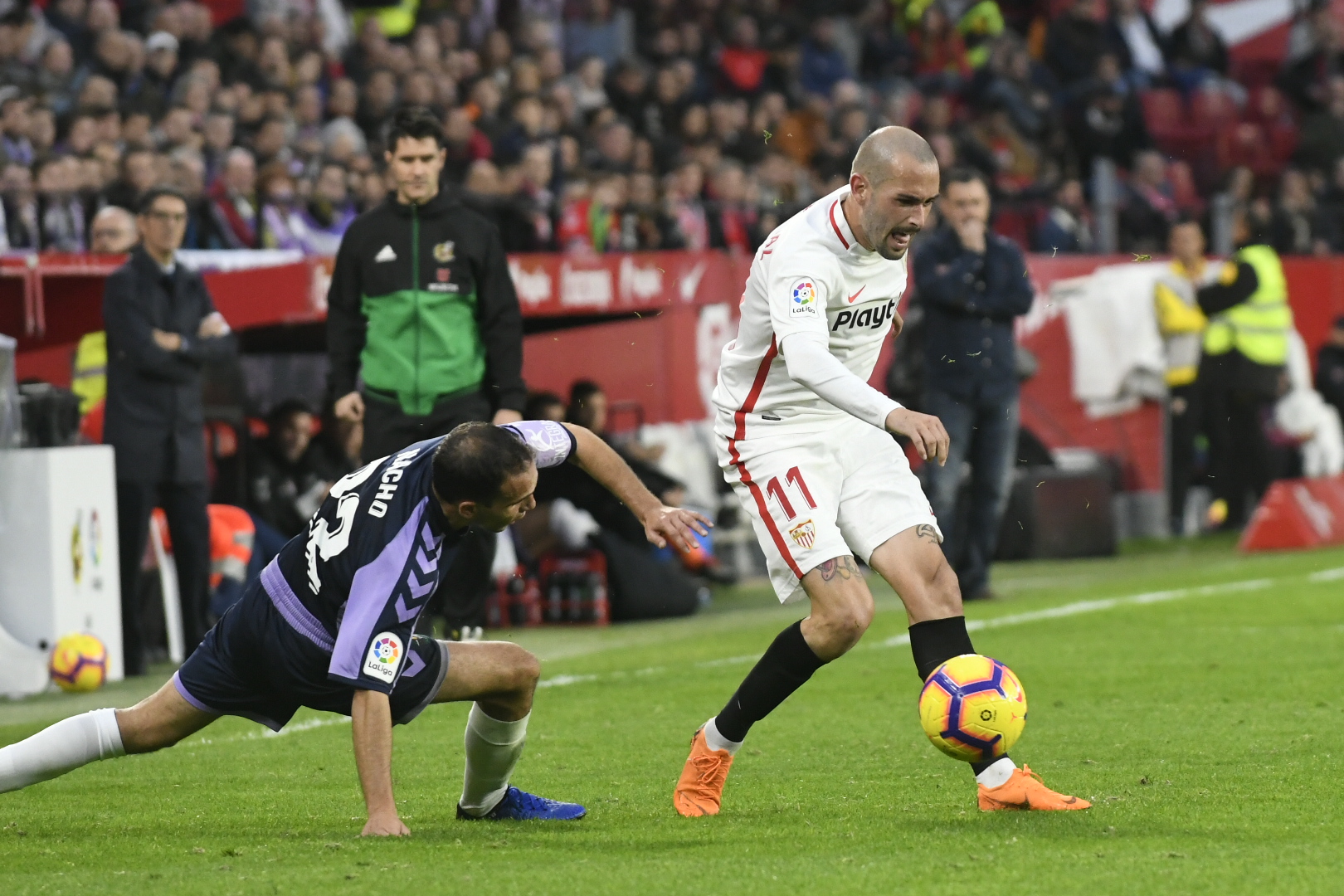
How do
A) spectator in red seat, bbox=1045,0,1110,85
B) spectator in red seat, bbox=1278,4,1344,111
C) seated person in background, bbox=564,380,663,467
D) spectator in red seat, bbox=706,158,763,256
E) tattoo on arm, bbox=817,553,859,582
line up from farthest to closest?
spectator in red seat, bbox=1278,4,1344,111 → spectator in red seat, bbox=1045,0,1110,85 → spectator in red seat, bbox=706,158,763,256 → seated person in background, bbox=564,380,663,467 → tattoo on arm, bbox=817,553,859,582

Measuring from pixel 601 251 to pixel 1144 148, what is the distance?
30.5 feet

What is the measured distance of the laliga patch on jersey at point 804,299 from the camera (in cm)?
588

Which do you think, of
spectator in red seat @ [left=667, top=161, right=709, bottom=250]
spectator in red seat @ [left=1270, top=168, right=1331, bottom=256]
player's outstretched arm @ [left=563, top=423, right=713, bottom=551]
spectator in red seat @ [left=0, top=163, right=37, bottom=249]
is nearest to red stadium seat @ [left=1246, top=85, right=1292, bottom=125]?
spectator in red seat @ [left=1270, top=168, right=1331, bottom=256]

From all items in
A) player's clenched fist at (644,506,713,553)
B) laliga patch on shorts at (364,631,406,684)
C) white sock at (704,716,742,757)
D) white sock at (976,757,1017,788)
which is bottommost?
white sock at (976,757,1017,788)

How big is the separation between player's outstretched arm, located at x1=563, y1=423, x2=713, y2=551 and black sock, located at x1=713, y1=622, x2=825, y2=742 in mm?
587

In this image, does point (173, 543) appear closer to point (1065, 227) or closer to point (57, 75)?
point (57, 75)

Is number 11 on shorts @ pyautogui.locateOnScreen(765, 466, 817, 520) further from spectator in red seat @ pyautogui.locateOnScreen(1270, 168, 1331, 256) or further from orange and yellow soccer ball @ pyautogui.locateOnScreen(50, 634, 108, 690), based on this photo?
spectator in red seat @ pyautogui.locateOnScreen(1270, 168, 1331, 256)

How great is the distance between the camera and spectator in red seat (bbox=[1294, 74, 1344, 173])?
79.4 feet

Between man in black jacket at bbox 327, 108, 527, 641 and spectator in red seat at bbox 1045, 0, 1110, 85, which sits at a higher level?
spectator in red seat at bbox 1045, 0, 1110, 85

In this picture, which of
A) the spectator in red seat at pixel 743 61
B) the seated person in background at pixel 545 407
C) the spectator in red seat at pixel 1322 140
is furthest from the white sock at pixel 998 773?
the spectator in red seat at pixel 1322 140

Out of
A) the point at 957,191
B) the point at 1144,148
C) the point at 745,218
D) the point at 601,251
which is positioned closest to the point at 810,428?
the point at 957,191

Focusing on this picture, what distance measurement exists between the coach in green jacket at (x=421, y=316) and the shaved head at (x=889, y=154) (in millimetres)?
3564

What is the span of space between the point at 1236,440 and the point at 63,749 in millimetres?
13629

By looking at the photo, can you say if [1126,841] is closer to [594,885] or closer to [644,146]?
[594,885]
